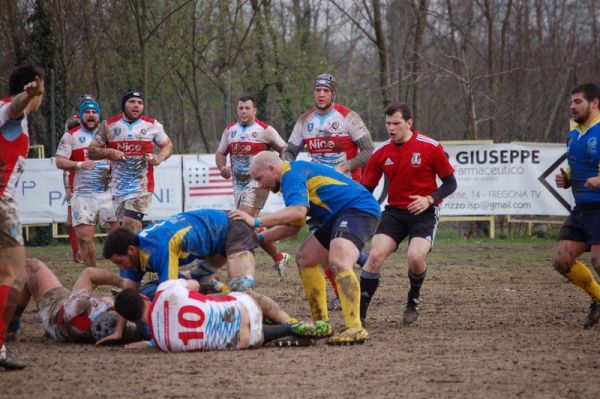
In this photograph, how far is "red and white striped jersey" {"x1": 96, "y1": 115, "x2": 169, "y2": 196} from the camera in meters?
12.4

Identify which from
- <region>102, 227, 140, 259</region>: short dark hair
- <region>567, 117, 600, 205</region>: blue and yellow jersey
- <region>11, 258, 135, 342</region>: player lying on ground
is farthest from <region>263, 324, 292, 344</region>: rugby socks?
<region>567, 117, 600, 205</region>: blue and yellow jersey

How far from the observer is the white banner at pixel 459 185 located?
18.8 meters

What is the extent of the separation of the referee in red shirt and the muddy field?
45 centimetres

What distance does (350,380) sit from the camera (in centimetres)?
640

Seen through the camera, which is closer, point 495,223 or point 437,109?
point 495,223

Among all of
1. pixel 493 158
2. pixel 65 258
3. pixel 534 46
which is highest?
pixel 534 46

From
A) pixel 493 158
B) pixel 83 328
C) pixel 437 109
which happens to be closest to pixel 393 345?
pixel 83 328

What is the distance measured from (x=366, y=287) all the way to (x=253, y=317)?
1.81m

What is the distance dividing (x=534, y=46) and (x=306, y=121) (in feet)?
67.0

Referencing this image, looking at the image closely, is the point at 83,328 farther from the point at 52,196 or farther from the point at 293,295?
the point at 52,196

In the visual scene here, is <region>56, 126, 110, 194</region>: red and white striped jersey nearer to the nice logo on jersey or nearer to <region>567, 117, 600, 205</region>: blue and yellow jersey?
the nice logo on jersey

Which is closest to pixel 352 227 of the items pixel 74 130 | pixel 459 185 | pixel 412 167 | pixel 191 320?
pixel 412 167

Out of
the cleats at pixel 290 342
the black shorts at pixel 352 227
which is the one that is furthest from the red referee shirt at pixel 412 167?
the cleats at pixel 290 342

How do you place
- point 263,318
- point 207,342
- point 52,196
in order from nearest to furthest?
1. point 207,342
2. point 263,318
3. point 52,196
